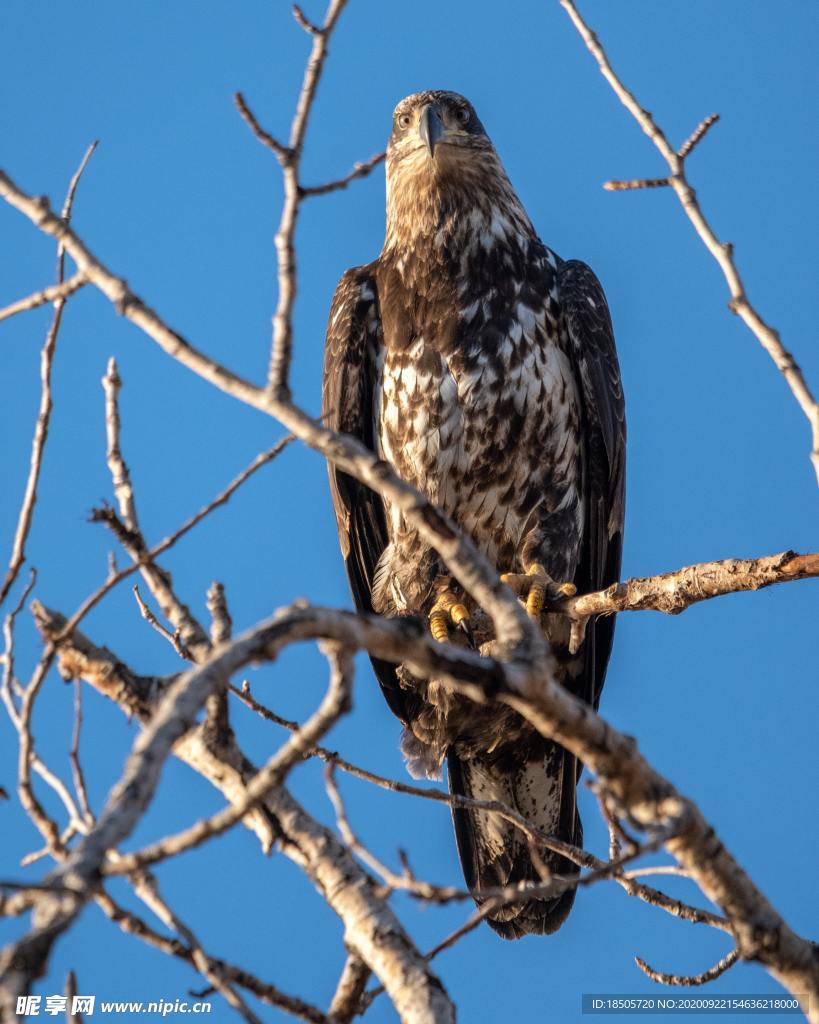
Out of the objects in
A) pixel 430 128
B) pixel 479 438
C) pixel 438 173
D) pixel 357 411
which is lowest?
pixel 479 438

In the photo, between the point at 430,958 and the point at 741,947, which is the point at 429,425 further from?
the point at 741,947

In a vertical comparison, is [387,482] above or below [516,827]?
below

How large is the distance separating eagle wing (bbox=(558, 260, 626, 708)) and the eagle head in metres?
0.54

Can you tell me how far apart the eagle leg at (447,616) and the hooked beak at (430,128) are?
2.05 metres

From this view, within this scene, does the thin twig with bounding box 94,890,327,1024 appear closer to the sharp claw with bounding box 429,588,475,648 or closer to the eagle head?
the sharp claw with bounding box 429,588,475,648

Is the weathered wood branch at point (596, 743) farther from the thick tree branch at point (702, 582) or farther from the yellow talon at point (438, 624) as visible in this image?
the yellow talon at point (438, 624)

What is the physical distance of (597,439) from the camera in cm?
586

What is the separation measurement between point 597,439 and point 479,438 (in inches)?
24.4

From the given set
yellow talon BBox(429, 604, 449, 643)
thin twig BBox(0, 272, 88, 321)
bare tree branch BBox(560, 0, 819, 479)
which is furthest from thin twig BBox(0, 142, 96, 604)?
yellow talon BBox(429, 604, 449, 643)

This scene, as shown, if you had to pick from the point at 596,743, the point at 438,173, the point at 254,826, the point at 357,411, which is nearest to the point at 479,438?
the point at 357,411

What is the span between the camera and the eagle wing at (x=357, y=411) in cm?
584

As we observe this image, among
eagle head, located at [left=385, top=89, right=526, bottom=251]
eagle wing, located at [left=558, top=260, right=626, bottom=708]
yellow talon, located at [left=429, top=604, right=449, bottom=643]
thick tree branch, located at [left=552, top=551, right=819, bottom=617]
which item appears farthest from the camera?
eagle head, located at [left=385, top=89, right=526, bottom=251]

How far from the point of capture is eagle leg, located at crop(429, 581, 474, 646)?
5.46 m

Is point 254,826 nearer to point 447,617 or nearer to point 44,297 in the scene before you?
point 44,297
